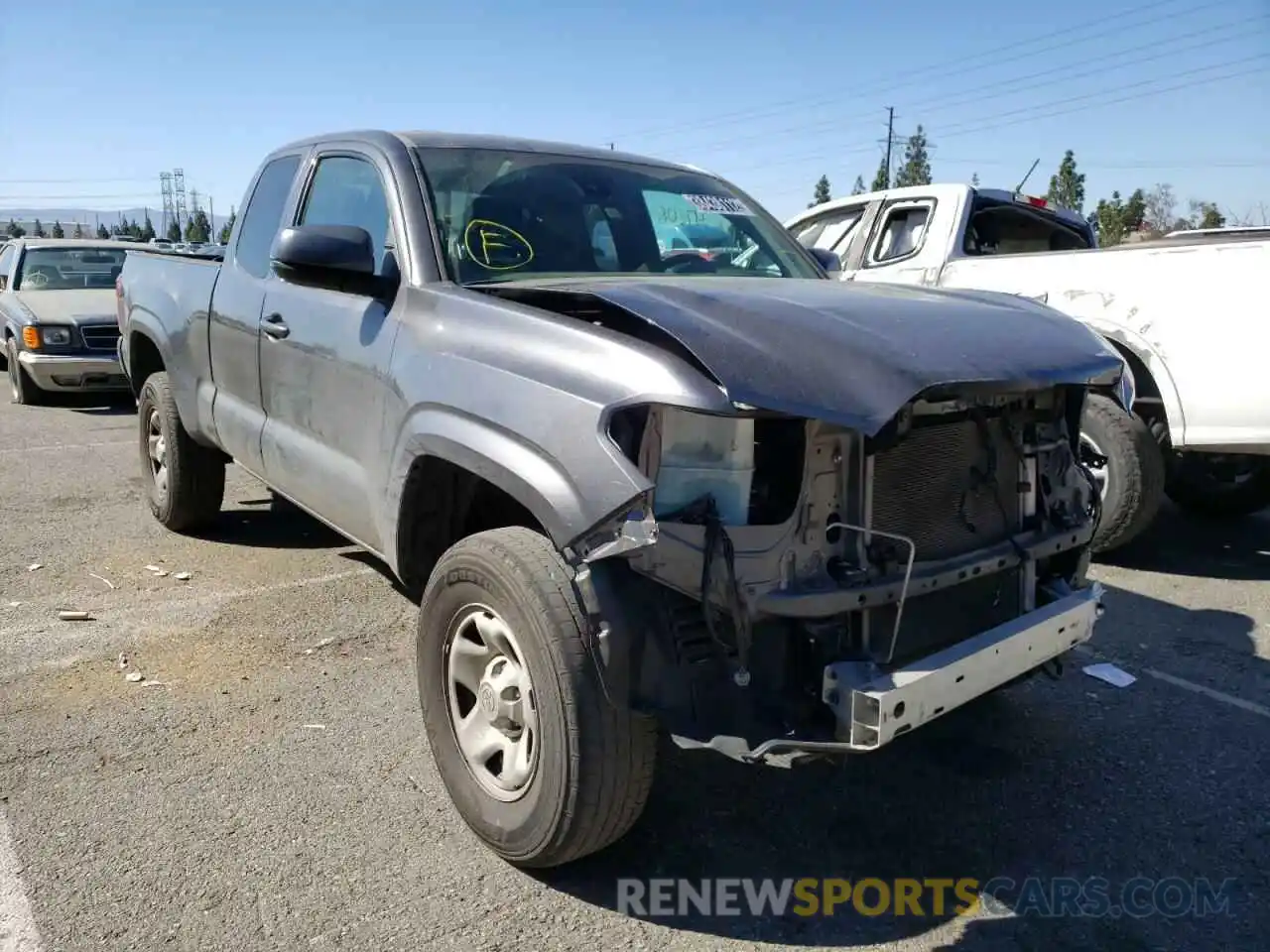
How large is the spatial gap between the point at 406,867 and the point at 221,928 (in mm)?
482

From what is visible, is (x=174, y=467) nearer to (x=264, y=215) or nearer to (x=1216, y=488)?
(x=264, y=215)

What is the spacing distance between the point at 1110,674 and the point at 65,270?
12.2 m

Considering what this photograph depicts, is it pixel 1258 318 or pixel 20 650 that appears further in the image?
pixel 1258 318

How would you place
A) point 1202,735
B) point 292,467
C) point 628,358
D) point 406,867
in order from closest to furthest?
1. point 628,358
2. point 406,867
3. point 1202,735
4. point 292,467

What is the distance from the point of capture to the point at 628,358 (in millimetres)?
2463

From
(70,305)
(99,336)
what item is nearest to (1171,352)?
(99,336)

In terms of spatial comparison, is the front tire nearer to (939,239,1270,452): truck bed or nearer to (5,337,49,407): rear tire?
(939,239,1270,452): truck bed

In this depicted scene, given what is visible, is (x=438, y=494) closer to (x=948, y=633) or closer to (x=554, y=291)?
(x=554, y=291)

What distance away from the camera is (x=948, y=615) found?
2.91m

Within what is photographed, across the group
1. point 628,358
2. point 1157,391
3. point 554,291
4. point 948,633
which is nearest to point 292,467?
point 554,291

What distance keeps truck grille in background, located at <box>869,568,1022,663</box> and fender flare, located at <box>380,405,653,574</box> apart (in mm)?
812

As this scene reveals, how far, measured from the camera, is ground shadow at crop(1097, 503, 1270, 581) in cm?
576

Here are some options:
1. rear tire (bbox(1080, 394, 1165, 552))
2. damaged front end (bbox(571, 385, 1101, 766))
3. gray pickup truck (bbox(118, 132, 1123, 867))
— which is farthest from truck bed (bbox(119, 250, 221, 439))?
rear tire (bbox(1080, 394, 1165, 552))

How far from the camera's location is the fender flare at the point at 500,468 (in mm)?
2408
